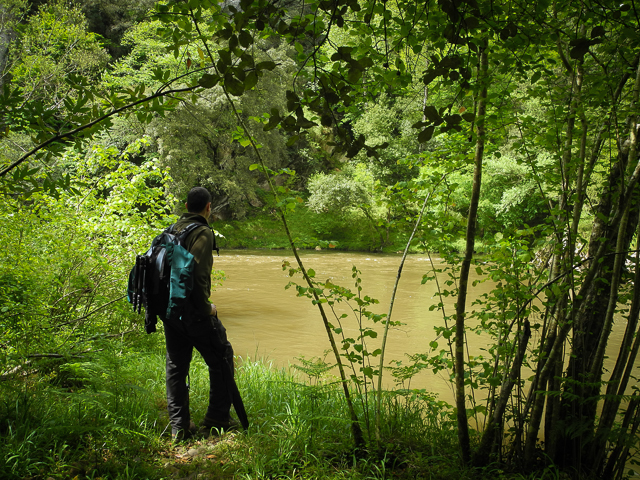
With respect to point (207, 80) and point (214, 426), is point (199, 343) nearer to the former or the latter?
point (214, 426)

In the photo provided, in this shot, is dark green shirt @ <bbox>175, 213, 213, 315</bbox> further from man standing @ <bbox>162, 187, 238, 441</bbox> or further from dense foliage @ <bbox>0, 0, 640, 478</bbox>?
dense foliage @ <bbox>0, 0, 640, 478</bbox>

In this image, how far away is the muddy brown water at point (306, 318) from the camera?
5.73 metres

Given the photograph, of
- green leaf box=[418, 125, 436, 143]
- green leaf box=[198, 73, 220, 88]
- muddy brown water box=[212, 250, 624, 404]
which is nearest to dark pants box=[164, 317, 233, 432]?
muddy brown water box=[212, 250, 624, 404]

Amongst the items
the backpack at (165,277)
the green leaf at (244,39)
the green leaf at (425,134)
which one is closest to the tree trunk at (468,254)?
the green leaf at (425,134)

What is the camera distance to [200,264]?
266 centimetres

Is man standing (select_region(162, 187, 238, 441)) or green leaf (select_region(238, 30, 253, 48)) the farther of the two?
man standing (select_region(162, 187, 238, 441))

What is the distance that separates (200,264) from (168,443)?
1.18m

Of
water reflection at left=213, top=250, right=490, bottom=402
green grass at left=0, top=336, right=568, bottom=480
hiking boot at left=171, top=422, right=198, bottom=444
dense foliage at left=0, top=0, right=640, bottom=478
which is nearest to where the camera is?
dense foliage at left=0, top=0, right=640, bottom=478

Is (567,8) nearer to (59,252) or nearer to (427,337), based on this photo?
(59,252)

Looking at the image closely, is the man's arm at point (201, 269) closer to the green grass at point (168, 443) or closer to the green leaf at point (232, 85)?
the green grass at point (168, 443)

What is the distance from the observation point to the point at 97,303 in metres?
4.13

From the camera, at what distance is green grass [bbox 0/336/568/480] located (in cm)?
224

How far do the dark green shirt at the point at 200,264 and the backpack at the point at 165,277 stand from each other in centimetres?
4

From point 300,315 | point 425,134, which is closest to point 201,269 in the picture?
point 425,134
